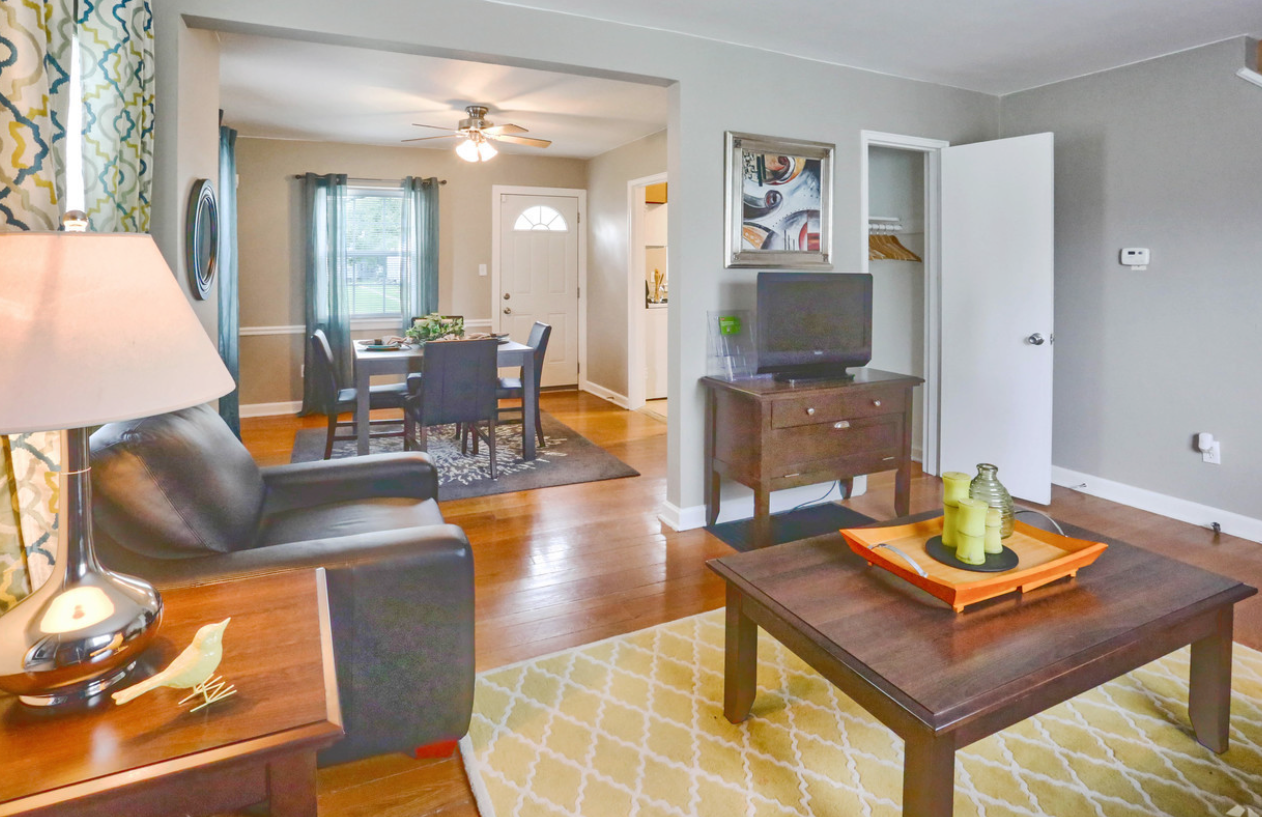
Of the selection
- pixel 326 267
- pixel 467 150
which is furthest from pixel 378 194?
pixel 467 150

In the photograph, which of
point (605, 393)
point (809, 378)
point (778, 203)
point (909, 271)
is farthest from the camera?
point (605, 393)

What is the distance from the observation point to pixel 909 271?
14.8 feet

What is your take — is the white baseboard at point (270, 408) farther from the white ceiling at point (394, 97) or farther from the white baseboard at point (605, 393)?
the white baseboard at point (605, 393)

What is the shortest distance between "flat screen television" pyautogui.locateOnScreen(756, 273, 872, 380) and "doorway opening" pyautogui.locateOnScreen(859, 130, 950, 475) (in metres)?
0.87

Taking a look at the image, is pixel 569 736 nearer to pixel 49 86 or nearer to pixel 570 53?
pixel 49 86

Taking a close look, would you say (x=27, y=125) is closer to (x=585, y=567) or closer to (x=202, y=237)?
(x=202, y=237)

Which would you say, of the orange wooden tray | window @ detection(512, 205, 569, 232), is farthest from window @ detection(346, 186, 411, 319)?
the orange wooden tray

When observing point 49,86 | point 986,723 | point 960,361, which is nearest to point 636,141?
point 960,361

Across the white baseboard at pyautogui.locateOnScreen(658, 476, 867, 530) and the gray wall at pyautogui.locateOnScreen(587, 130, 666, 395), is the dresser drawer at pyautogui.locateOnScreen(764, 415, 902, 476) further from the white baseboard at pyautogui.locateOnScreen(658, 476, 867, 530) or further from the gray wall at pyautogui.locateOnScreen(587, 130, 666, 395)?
the gray wall at pyautogui.locateOnScreen(587, 130, 666, 395)

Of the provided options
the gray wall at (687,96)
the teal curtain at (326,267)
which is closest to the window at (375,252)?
the teal curtain at (326,267)

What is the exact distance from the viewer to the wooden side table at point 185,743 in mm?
879

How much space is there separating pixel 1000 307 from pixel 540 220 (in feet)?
15.4

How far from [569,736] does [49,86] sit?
1.93m

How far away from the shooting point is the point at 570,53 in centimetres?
303
